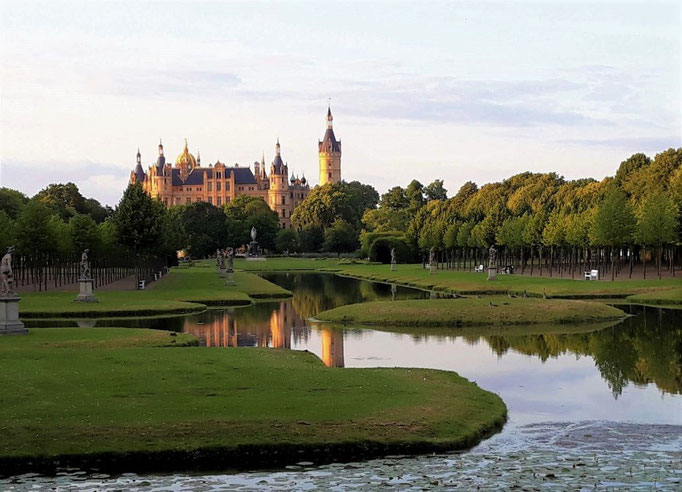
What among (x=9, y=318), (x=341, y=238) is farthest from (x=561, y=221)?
(x=341, y=238)

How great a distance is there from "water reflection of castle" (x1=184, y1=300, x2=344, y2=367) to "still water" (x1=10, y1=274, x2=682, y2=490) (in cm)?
6

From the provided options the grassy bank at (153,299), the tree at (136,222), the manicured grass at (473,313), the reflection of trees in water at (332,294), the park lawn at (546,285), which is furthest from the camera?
the tree at (136,222)

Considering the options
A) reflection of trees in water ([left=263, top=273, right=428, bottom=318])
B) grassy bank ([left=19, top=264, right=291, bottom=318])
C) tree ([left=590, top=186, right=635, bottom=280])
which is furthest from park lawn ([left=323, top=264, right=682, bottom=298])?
grassy bank ([left=19, top=264, right=291, bottom=318])

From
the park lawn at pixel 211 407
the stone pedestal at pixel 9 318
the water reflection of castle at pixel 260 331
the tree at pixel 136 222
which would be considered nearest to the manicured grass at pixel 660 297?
the water reflection of castle at pixel 260 331

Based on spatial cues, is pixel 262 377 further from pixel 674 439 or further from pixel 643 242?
pixel 643 242

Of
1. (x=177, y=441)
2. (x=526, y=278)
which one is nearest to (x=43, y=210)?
(x=526, y=278)

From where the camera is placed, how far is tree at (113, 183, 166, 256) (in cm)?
8588

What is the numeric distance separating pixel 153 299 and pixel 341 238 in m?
125

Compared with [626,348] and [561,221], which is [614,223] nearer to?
[561,221]

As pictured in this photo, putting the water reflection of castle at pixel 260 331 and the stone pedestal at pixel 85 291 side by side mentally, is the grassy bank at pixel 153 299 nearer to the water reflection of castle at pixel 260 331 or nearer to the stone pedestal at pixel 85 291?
the stone pedestal at pixel 85 291

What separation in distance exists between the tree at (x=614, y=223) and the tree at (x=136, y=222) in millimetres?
37939

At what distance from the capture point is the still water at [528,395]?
19.5m

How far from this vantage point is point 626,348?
4031cm

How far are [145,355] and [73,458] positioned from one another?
40.7ft
